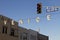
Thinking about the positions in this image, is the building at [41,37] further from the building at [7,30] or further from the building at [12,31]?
the building at [7,30]

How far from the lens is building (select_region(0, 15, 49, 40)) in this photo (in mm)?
52500

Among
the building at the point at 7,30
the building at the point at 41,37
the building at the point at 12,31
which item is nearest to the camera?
the building at the point at 7,30

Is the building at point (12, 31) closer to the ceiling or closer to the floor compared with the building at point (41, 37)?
closer to the ceiling

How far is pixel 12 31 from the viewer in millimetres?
56562

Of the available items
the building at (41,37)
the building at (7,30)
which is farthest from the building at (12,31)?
the building at (41,37)

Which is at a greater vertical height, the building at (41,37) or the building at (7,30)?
the building at (7,30)

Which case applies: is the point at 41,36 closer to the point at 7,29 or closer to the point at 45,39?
the point at 45,39

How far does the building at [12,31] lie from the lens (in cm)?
5250

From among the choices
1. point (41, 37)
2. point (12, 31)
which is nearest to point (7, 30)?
point (12, 31)

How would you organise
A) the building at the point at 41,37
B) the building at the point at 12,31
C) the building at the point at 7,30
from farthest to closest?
the building at the point at 41,37 → the building at the point at 12,31 → the building at the point at 7,30

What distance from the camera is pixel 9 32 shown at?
180 ft

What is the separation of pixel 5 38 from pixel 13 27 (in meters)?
4.45

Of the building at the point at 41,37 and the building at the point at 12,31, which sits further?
the building at the point at 41,37

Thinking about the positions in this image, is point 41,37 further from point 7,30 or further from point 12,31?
point 7,30
